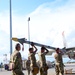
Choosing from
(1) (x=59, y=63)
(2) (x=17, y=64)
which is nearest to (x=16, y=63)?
(2) (x=17, y=64)

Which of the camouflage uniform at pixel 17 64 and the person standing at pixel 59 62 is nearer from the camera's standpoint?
the camouflage uniform at pixel 17 64

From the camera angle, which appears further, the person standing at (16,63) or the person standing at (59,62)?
the person standing at (59,62)

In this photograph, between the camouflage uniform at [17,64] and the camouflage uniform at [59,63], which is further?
the camouflage uniform at [59,63]

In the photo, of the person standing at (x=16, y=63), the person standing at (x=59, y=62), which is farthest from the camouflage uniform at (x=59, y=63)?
the person standing at (x=16, y=63)

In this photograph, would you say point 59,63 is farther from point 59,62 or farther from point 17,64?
point 17,64

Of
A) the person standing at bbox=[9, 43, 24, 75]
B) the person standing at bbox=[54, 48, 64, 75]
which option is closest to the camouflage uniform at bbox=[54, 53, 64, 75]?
the person standing at bbox=[54, 48, 64, 75]

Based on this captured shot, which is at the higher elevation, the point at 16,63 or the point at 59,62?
the point at 59,62

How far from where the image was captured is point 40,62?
50.1ft

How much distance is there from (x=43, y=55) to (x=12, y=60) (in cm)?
441

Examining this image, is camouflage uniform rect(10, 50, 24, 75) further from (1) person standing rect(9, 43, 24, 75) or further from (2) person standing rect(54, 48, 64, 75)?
(2) person standing rect(54, 48, 64, 75)

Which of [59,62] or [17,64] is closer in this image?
[17,64]

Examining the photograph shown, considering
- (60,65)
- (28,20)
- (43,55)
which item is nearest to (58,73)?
(60,65)

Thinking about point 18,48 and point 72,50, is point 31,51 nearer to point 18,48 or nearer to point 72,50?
point 18,48

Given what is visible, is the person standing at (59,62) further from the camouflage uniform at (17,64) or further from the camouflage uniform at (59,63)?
the camouflage uniform at (17,64)
